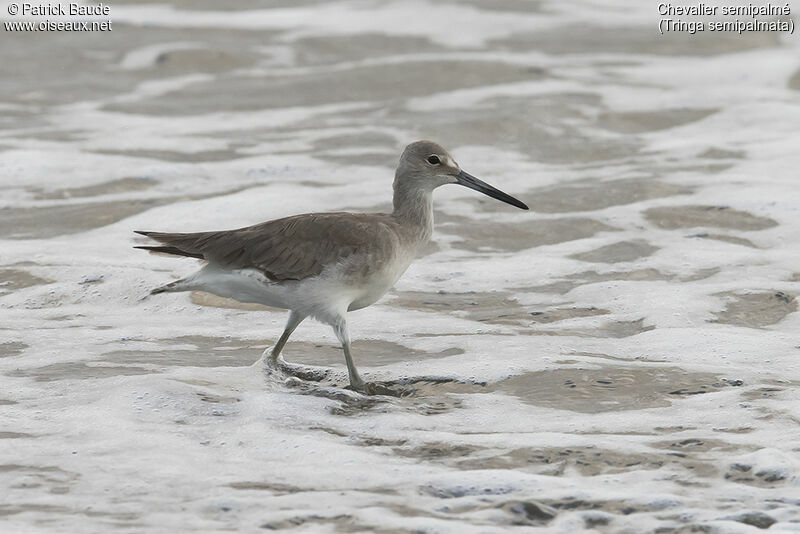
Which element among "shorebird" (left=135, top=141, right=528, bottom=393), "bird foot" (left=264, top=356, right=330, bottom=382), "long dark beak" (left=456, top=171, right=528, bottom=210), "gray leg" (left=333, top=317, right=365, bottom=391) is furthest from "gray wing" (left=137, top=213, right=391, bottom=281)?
"long dark beak" (left=456, top=171, right=528, bottom=210)

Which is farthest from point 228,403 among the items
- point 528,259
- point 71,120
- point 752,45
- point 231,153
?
point 752,45

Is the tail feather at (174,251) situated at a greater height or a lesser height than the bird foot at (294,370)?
greater

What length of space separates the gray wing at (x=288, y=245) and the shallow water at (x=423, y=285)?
22.8 inches

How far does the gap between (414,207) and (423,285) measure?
124 centimetres

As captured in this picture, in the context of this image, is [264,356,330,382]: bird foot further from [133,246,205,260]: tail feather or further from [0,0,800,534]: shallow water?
[133,246,205,260]: tail feather

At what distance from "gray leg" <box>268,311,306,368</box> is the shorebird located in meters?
0.01

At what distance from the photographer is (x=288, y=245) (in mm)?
6266

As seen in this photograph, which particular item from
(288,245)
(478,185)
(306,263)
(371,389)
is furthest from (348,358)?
(478,185)

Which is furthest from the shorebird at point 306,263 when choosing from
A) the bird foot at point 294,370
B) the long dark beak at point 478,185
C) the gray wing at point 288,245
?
the long dark beak at point 478,185

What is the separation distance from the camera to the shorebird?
6.19 metres

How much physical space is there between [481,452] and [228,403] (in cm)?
130

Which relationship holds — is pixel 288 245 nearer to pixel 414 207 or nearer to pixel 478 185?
pixel 414 207

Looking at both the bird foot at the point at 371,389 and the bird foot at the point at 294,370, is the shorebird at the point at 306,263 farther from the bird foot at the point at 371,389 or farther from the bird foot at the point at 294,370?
the bird foot at the point at 294,370

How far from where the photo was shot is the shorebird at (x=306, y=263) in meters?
6.19
